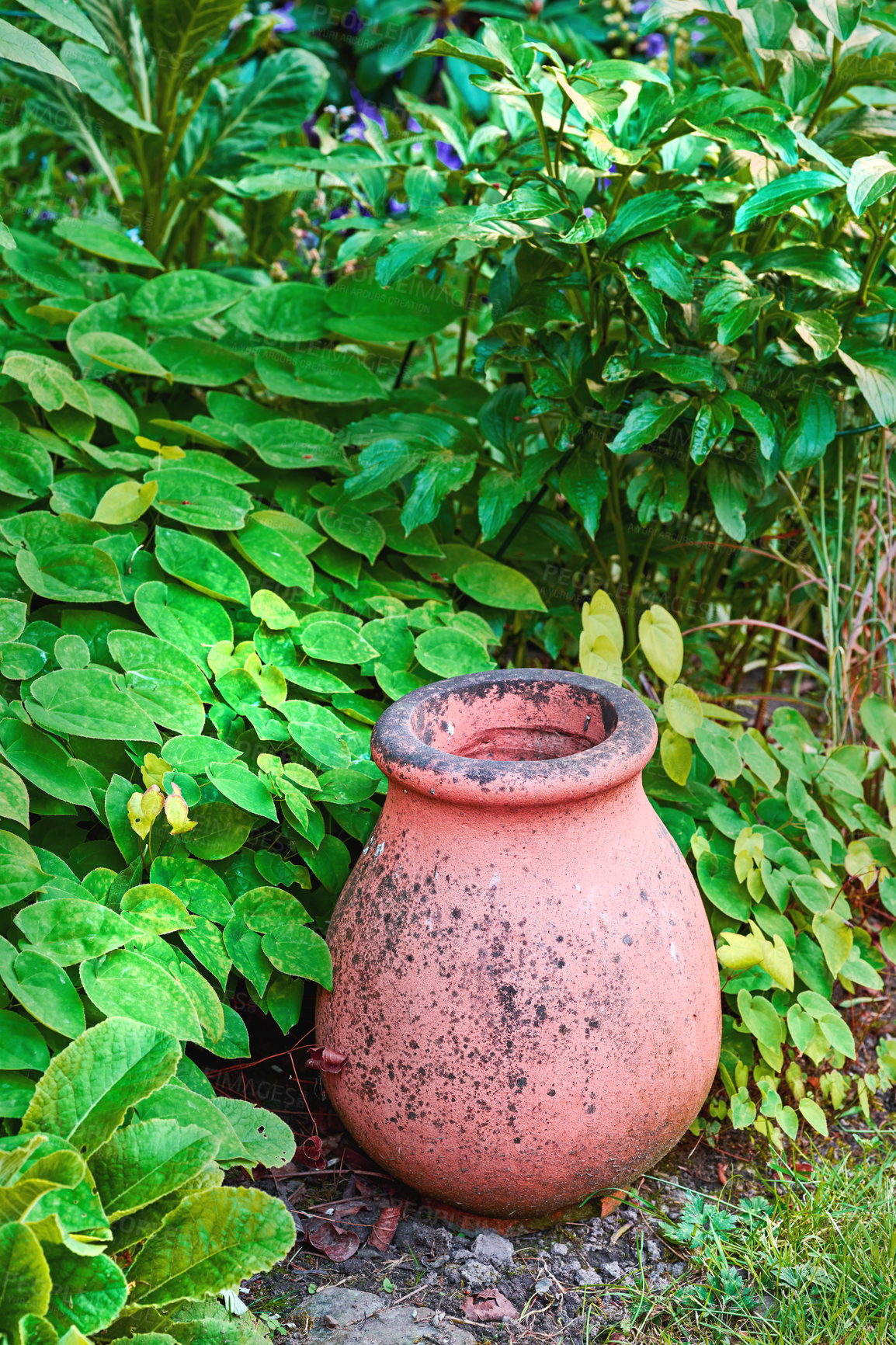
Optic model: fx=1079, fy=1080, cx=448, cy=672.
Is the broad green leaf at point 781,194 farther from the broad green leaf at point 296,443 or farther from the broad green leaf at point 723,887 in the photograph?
the broad green leaf at point 723,887

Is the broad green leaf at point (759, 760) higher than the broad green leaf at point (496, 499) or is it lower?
lower

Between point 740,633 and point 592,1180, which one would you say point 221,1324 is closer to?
point 592,1180

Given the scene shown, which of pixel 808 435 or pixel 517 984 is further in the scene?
pixel 808 435

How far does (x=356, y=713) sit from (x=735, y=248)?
117 cm

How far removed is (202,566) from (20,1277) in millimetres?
1142

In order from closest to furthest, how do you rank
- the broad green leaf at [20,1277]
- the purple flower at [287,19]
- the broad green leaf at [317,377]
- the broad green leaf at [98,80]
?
1. the broad green leaf at [20,1277]
2. the broad green leaf at [317,377]
3. the broad green leaf at [98,80]
4. the purple flower at [287,19]

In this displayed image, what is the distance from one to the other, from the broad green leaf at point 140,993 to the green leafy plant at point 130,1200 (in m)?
0.09

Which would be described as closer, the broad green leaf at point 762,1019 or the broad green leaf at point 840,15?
the broad green leaf at point 762,1019

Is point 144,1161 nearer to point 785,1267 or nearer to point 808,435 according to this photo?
point 785,1267

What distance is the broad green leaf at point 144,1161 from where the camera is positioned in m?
1.12

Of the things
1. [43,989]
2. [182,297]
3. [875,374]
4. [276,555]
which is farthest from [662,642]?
[182,297]

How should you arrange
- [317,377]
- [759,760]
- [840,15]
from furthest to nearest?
[317,377], [759,760], [840,15]

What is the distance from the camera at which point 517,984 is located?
4.52 feet

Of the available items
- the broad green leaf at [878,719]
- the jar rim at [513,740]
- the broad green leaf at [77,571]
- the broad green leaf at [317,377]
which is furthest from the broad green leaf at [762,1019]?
the broad green leaf at [317,377]
